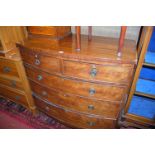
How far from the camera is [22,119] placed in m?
2.08

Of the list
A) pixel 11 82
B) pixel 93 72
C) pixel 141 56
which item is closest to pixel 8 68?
pixel 11 82

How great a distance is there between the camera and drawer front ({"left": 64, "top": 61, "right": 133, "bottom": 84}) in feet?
3.56

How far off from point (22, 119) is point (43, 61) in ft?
3.98

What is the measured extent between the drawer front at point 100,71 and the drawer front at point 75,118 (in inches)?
21.2

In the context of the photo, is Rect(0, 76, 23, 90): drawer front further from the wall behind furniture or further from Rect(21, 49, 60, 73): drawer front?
the wall behind furniture

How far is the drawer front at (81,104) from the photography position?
1.36 metres

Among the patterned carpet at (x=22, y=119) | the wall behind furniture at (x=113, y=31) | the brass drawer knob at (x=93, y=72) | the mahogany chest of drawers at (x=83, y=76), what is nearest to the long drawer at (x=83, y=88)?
the mahogany chest of drawers at (x=83, y=76)

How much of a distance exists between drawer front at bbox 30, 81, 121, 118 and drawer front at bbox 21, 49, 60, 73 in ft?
0.96

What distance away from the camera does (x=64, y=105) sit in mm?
1566

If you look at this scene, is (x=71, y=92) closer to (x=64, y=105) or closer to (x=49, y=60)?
(x=64, y=105)
